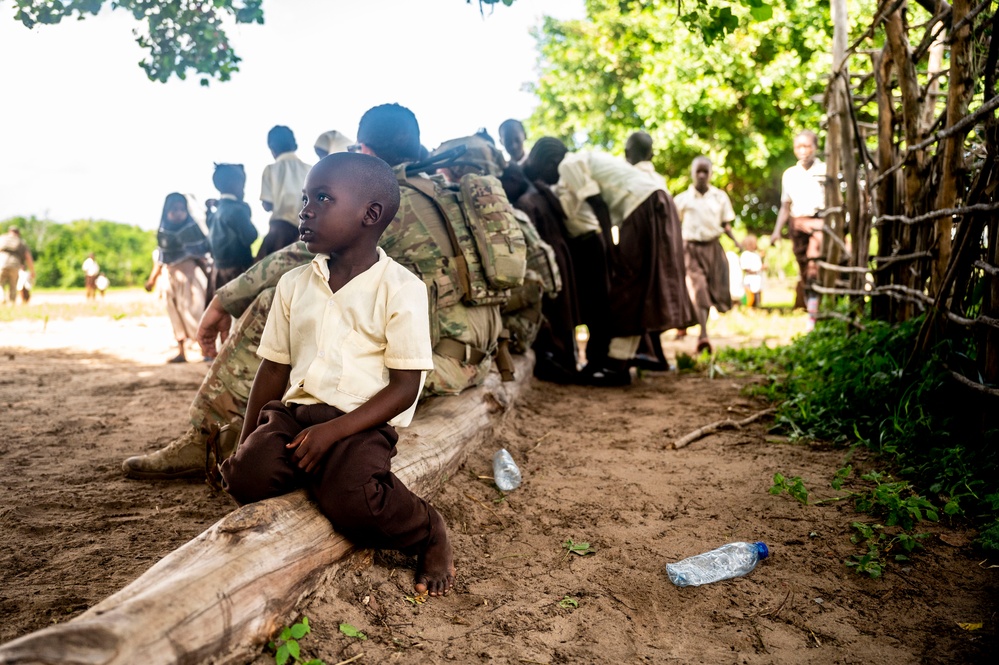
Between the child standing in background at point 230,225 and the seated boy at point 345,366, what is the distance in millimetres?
4128

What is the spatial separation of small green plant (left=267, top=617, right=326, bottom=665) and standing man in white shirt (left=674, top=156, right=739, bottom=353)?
21.5 ft

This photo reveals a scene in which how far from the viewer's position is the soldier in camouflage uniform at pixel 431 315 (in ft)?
10.3

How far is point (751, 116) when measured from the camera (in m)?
14.7

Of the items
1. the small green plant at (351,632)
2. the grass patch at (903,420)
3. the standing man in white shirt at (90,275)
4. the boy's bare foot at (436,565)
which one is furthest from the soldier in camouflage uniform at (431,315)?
the standing man in white shirt at (90,275)

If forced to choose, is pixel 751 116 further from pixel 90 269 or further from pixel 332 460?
pixel 90 269

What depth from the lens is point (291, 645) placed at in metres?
1.81

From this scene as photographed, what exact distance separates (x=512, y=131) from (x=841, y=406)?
3598 millimetres

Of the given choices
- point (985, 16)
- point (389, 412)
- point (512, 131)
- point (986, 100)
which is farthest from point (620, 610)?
point (512, 131)

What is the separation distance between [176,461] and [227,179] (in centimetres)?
349

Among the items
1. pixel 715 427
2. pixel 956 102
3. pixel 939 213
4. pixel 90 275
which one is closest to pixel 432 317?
→ pixel 715 427

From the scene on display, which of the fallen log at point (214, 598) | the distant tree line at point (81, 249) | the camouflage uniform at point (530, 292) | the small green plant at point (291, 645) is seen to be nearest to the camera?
the fallen log at point (214, 598)

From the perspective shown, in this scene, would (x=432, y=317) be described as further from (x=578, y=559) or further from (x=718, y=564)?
(x=718, y=564)

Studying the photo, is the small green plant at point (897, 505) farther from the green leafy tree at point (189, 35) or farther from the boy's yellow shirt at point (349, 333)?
the green leafy tree at point (189, 35)

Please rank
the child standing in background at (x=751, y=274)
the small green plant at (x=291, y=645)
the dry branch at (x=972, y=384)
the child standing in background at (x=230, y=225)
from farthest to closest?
the child standing in background at (x=751, y=274), the child standing in background at (x=230, y=225), the dry branch at (x=972, y=384), the small green plant at (x=291, y=645)
